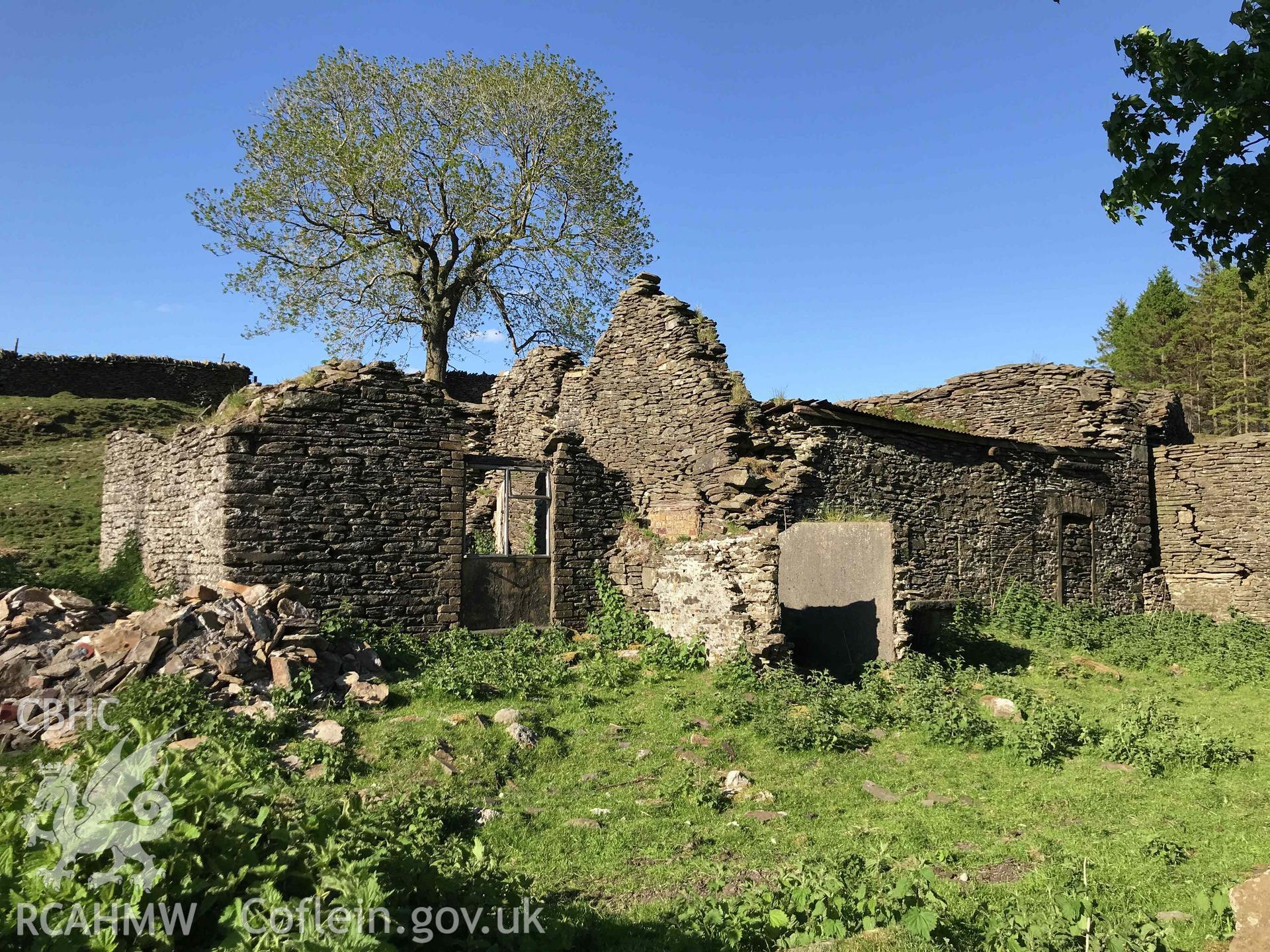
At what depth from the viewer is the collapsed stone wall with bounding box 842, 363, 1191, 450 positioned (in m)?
19.0

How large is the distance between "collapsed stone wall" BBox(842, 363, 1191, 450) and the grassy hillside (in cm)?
1593

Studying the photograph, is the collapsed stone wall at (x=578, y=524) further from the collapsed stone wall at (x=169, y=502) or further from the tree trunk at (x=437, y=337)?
the tree trunk at (x=437, y=337)

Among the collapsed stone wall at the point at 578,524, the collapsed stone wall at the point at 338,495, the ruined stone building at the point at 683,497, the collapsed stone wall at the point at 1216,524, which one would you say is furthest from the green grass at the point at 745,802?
the collapsed stone wall at the point at 1216,524

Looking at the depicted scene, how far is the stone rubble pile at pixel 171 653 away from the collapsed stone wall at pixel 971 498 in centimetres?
739

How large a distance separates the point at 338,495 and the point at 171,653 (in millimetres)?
3103

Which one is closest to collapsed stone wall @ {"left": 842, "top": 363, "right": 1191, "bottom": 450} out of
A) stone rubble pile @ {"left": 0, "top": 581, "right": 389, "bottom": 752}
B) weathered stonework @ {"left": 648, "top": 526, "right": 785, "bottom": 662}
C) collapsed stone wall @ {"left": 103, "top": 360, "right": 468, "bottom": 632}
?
weathered stonework @ {"left": 648, "top": 526, "right": 785, "bottom": 662}

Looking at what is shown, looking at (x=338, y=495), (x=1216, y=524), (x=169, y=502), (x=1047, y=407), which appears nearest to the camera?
(x=338, y=495)

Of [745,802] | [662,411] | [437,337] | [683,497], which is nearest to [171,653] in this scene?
[745,802]

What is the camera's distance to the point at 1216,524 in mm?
18797

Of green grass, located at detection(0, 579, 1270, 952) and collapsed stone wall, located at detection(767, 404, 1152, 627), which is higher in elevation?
collapsed stone wall, located at detection(767, 404, 1152, 627)

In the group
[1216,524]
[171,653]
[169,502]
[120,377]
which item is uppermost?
[120,377]

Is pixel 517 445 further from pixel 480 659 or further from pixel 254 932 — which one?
pixel 254 932

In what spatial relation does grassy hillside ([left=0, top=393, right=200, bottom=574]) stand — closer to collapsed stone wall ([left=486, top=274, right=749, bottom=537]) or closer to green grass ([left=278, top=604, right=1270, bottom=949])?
collapsed stone wall ([left=486, top=274, right=749, bottom=537])

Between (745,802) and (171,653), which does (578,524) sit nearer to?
A: (171,653)
